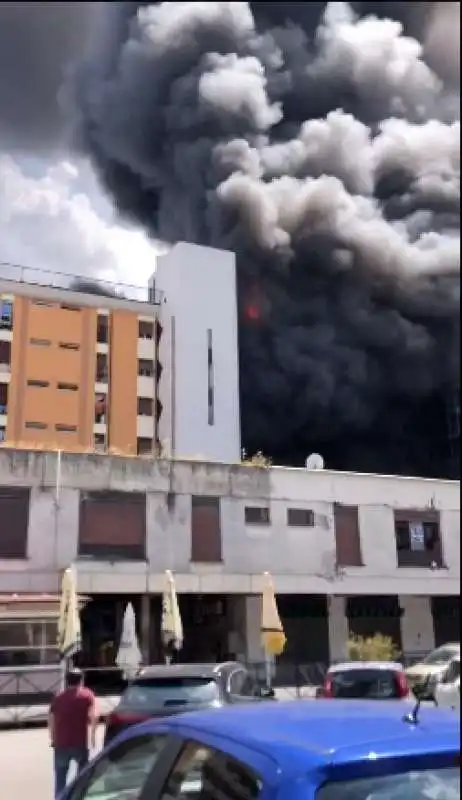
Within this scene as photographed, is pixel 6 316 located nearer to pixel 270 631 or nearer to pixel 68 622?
pixel 68 622

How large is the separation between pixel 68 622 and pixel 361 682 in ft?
8.27

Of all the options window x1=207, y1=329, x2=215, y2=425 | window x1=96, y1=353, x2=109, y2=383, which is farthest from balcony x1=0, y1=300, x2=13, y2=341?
window x1=207, y1=329, x2=215, y2=425

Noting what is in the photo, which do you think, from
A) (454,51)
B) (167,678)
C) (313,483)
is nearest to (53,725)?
(167,678)

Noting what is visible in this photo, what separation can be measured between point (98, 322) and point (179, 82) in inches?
89.5

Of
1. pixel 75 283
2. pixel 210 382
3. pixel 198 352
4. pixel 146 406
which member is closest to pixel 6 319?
pixel 146 406

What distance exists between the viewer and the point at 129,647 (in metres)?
7.88

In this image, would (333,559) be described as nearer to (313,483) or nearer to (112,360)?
(313,483)

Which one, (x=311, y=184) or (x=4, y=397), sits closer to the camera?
(x=311, y=184)

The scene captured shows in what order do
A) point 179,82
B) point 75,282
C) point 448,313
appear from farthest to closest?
point 75,282 < point 179,82 < point 448,313

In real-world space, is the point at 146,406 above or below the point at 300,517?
above

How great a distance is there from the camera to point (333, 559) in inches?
191

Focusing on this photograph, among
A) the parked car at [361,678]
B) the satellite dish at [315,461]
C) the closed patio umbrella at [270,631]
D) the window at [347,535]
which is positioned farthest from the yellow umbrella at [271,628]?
the satellite dish at [315,461]

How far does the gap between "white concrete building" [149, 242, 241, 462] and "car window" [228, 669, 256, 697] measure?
2.27 metres

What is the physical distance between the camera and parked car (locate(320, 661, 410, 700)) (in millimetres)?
5609
